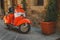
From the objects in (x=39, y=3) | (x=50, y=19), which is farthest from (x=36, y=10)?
(x=50, y=19)

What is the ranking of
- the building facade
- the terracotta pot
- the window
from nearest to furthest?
the terracotta pot, the building facade, the window

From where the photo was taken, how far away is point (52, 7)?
9.67m

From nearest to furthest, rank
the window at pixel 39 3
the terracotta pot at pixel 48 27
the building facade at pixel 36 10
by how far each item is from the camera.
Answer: the terracotta pot at pixel 48 27 → the building facade at pixel 36 10 → the window at pixel 39 3

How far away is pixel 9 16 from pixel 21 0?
2587 millimetres

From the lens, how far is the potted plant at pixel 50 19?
9.44m

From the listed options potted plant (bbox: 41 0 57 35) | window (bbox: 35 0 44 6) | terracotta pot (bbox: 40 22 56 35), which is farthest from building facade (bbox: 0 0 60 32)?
terracotta pot (bbox: 40 22 56 35)

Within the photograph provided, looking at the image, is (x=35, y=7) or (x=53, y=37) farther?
(x=35, y=7)

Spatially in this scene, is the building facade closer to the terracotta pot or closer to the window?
the window

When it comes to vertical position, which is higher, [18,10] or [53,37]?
[18,10]

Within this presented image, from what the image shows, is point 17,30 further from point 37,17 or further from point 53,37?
point 53,37

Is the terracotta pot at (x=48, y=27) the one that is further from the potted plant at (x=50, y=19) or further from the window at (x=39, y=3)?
the window at (x=39, y=3)

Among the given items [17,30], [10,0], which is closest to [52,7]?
[17,30]

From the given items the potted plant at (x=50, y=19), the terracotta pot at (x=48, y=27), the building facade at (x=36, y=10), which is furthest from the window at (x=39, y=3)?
the terracotta pot at (x=48, y=27)

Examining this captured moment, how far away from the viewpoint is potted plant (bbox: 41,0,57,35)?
9438mm
